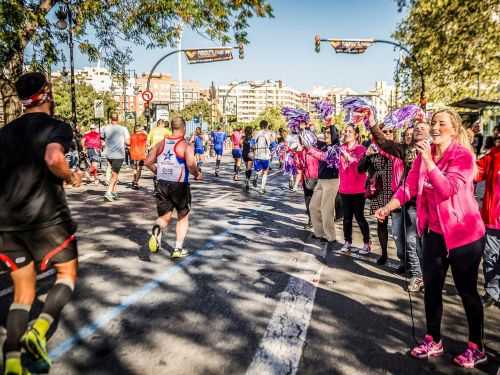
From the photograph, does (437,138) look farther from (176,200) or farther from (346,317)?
(176,200)

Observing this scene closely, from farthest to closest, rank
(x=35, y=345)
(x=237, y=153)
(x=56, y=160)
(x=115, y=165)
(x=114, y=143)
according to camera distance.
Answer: (x=237, y=153) < (x=114, y=143) < (x=115, y=165) < (x=56, y=160) < (x=35, y=345)

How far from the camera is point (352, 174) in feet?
20.0

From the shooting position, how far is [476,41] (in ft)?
46.0

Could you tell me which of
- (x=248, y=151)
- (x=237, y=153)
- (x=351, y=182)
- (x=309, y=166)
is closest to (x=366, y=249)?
(x=351, y=182)

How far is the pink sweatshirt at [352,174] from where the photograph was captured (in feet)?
20.0

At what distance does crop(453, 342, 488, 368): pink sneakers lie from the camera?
312 cm

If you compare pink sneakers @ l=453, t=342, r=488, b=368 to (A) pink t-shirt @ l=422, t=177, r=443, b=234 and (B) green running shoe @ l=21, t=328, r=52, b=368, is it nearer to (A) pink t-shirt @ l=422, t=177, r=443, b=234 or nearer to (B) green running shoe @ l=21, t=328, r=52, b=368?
(A) pink t-shirt @ l=422, t=177, r=443, b=234

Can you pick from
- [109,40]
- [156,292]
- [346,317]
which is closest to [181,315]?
[156,292]

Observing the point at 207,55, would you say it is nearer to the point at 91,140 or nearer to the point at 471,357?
the point at 91,140

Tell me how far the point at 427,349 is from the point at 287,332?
107 centimetres

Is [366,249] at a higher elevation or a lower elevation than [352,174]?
lower

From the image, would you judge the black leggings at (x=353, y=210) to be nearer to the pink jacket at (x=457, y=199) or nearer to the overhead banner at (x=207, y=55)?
the pink jacket at (x=457, y=199)

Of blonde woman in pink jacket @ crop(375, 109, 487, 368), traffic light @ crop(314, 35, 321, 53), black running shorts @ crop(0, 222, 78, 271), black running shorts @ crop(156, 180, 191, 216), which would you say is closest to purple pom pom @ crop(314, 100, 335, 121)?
black running shorts @ crop(156, 180, 191, 216)

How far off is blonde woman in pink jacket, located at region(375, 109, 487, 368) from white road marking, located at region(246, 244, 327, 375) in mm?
908
